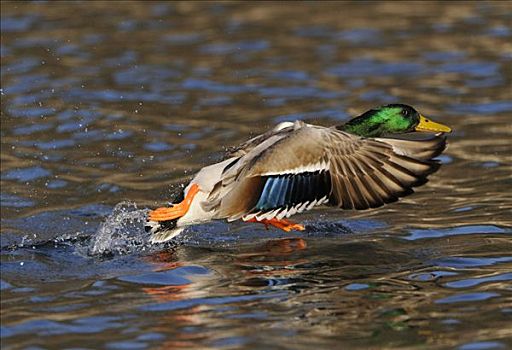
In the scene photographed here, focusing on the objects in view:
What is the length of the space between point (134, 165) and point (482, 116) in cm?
323

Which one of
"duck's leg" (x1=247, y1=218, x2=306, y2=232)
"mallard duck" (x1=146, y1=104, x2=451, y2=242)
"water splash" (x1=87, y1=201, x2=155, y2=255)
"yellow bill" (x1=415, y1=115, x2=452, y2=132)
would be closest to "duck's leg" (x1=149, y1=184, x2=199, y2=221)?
"mallard duck" (x1=146, y1=104, x2=451, y2=242)

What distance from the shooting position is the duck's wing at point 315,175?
7625mm

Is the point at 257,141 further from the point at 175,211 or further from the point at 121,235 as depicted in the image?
the point at 121,235

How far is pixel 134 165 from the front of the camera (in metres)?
10.7

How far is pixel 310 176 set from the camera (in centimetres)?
774

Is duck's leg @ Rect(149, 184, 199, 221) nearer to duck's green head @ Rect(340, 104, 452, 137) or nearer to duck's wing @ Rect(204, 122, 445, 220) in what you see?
duck's wing @ Rect(204, 122, 445, 220)

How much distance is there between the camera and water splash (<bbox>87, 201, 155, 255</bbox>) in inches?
331

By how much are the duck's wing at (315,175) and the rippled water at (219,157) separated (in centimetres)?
42

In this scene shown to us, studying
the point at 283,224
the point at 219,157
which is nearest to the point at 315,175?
the point at 283,224

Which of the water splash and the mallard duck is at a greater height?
the mallard duck

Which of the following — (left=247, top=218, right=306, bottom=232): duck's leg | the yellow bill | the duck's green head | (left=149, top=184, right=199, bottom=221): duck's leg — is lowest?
(left=247, top=218, right=306, bottom=232): duck's leg

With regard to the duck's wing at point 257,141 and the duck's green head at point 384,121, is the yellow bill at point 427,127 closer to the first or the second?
the duck's green head at point 384,121

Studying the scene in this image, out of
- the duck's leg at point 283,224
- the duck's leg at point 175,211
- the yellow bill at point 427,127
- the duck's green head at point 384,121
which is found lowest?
the duck's leg at point 283,224

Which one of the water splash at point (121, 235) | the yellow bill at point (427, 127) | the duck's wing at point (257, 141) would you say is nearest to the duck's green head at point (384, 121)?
the yellow bill at point (427, 127)
